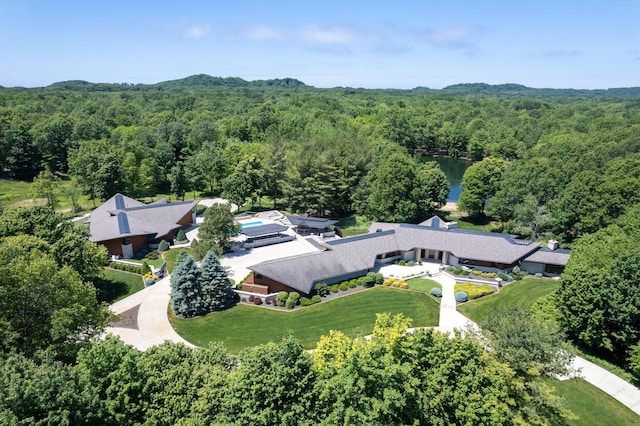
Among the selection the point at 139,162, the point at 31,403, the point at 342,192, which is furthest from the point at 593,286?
the point at 139,162

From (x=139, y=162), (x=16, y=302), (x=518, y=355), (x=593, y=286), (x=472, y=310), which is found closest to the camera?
(x=518, y=355)

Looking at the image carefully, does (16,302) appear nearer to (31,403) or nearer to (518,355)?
(31,403)

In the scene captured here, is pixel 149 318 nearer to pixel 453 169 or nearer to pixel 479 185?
pixel 479 185

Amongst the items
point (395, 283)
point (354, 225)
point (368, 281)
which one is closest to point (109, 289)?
point (368, 281)

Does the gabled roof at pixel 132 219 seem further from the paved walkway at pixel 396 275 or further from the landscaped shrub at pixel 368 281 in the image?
the landscaped shrub at pixel 368 281

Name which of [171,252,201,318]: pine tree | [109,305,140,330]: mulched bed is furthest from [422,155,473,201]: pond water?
[109,305,140,330]: mulched bed

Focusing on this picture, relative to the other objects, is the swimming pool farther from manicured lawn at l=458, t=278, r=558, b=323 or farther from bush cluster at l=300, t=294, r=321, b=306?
manicured lawn at l=458, t=278, r=558, b=323

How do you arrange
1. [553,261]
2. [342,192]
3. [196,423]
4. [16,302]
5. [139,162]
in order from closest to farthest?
[196,423], [16,302], [553,261], [342,192], [139,162]

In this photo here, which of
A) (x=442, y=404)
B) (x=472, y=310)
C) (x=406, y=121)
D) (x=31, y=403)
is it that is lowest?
(x=472, y=310)

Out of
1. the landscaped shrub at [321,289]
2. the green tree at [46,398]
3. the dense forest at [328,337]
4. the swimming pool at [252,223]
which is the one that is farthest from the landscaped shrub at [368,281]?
the green tree at [46,398]
